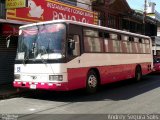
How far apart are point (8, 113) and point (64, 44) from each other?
3408mm

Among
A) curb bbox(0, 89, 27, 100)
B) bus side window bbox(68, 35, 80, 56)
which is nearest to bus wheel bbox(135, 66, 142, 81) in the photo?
bus side window bbox(68, 35, 80, 56)

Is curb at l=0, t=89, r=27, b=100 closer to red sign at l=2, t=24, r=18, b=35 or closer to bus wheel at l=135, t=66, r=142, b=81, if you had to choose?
red sign at l=2, t=24, r=18, b=35

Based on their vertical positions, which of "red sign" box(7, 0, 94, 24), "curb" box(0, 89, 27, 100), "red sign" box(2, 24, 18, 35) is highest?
"red sign" box(7, 0, 94, 24)

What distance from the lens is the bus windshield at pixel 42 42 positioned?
41.2 ft

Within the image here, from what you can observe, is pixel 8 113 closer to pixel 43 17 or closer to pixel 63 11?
pixel 43 17

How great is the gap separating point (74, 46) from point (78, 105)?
230cm

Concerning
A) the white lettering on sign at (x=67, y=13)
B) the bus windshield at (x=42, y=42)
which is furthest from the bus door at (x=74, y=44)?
the white lettering on sign at (x=67, y=13)

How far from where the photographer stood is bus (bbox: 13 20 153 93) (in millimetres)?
12453

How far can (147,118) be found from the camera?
30.9ft

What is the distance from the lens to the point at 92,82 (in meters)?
14.4

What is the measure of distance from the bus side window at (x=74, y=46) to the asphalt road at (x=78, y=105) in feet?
5.57

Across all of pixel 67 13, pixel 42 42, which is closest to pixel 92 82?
pixel 42 42

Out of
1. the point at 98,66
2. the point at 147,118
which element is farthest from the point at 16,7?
the point at 147,118

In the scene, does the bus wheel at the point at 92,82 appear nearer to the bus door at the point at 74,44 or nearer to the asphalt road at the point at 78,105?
the asphalt road at the point at 78,105
